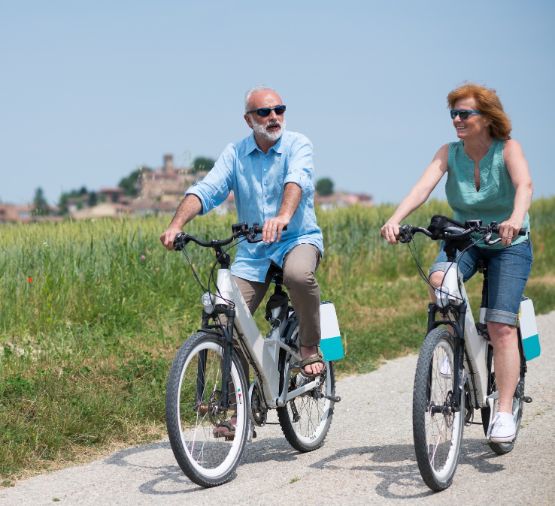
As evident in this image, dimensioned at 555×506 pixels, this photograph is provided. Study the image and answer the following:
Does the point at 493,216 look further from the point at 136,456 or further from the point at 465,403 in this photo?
the point at 136,456

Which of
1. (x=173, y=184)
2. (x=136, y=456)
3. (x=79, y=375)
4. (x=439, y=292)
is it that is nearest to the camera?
(x=439, y=292)

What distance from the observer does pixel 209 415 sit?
5.62 metres

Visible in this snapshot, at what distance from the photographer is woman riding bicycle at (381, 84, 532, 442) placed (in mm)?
5812

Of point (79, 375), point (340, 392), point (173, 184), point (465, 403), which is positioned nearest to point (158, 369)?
point (79, 375)

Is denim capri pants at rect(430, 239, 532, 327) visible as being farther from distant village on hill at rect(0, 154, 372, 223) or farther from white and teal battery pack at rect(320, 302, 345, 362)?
distant village on hill at rect(0, 154, 372, 223)

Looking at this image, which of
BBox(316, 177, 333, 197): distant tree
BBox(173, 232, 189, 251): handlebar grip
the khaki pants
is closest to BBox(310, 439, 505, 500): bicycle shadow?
the khaki pants

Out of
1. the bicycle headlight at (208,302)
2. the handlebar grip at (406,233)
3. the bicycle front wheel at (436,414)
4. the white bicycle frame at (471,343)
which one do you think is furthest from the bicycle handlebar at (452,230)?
the bicycle headlight at (208,302)

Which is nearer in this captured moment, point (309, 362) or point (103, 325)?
point (309, 362)

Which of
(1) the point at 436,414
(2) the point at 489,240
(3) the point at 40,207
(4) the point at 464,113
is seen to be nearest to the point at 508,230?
(2) the point at 489,240

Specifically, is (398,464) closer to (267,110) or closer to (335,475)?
(335,475)

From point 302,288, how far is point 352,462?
107cm

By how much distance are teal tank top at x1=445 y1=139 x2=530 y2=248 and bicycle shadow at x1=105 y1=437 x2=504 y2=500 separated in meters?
1.36

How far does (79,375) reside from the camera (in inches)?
316

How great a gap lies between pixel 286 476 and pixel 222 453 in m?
0.38
